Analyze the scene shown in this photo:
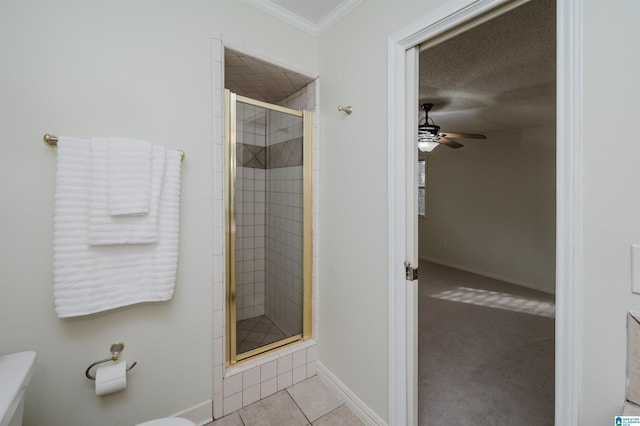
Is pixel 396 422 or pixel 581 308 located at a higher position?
pixel 581 308

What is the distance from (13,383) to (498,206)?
564 centimetres

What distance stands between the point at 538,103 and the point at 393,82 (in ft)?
9.09

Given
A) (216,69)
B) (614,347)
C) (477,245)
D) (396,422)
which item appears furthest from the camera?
(477,245)

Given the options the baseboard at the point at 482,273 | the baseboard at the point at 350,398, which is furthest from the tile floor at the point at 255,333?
the baseboard at the point at 482,273

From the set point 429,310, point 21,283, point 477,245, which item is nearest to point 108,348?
point 21,283

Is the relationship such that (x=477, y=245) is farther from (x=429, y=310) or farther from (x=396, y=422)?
(x=396, y=422)

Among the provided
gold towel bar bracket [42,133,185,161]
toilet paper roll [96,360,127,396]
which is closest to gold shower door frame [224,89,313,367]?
toilet paper roll [96,360,127,396]

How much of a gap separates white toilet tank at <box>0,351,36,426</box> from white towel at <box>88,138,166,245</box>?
0.48 m

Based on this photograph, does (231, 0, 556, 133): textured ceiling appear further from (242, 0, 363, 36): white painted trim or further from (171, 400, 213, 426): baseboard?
(171, 400, 213, 426): baseboard

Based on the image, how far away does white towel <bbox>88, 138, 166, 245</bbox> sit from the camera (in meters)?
1.20

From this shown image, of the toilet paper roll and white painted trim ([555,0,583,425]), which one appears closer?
white painted trim ([555,0,583,425])

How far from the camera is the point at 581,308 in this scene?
0.86 m

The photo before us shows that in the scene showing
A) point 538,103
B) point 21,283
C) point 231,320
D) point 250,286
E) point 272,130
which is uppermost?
point 538,103

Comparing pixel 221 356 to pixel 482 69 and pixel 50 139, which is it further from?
pixel 482 69
